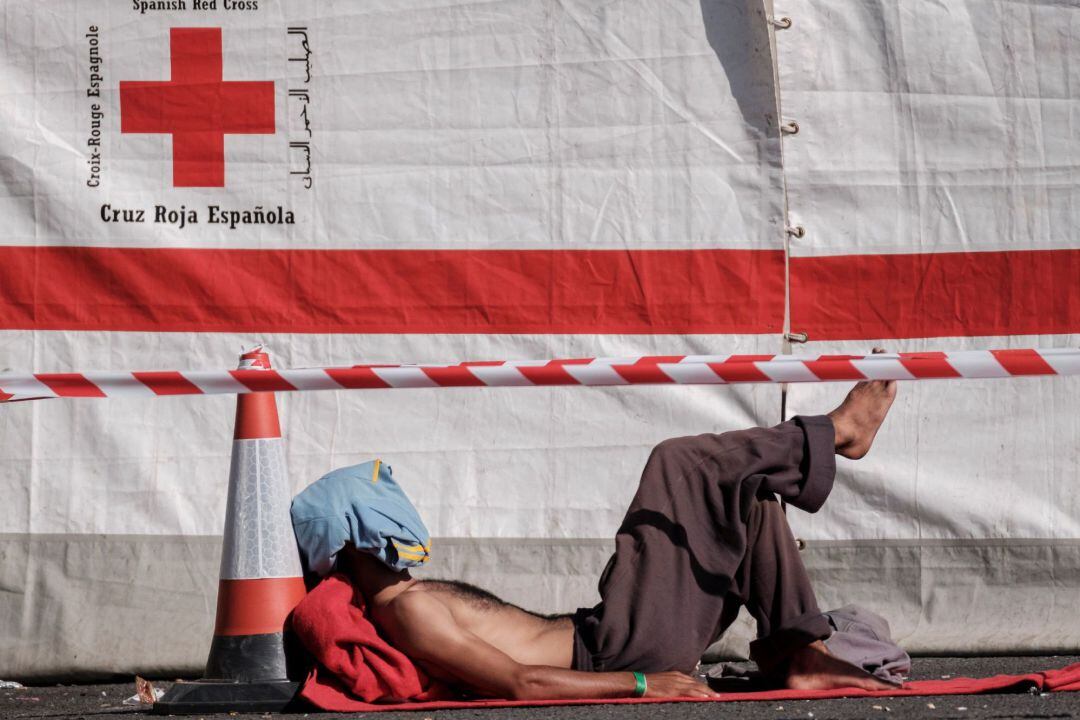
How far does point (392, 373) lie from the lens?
361cm

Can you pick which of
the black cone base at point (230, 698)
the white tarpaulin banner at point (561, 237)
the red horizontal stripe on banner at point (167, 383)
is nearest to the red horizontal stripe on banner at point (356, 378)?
the red horizontal stripe on banner at point (167, 383)

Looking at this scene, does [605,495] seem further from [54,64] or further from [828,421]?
[54,64]

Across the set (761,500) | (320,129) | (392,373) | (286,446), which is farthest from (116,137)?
(761,500)

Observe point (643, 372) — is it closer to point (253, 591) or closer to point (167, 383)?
point (253, 591)

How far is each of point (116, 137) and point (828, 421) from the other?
2418mm

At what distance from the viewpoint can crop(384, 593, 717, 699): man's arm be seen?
328 cm

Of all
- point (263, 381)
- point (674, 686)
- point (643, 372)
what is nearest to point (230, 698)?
point (263, 381)

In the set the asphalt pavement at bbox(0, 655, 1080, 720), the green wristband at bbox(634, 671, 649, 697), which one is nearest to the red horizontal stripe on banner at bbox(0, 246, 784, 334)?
the asphalt pavement at bbox(0, 655, 1080, 720)

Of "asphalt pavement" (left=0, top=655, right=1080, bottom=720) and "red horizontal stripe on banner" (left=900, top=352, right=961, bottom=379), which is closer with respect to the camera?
"asphalt pavement" (left=0, top=655, right=1080, bottom=720)

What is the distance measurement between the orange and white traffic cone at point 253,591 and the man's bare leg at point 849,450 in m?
1.21

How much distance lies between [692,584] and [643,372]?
21.1 inches

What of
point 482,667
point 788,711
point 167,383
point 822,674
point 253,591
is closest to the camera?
point 788,711

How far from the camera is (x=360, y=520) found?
3348 mm

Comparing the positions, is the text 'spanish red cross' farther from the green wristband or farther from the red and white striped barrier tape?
the green wristband
